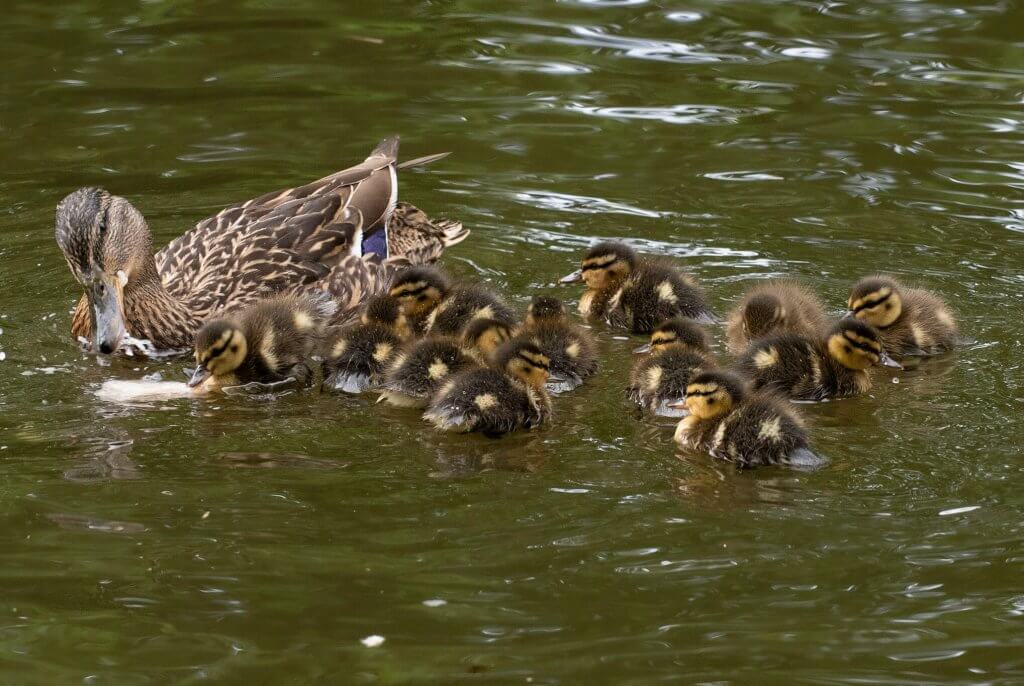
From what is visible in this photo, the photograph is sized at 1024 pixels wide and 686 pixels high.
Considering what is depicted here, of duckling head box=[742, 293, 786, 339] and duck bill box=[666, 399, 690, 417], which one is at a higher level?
duckling head box=[742, 293, 786, 339]

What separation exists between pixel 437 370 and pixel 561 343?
0.52m

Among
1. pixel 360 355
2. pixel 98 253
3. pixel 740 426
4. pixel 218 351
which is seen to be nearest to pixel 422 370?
pixel 360 355

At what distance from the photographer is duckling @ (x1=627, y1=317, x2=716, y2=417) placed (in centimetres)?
510

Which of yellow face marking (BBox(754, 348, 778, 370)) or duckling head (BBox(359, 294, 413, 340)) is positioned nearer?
yellow face marking (BBox(754, 348, 778, 370))

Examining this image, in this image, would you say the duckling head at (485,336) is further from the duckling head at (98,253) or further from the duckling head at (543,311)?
the duckling head at (98,253)

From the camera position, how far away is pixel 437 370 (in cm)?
522

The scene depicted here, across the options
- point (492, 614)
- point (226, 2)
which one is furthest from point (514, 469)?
point (226, 2)

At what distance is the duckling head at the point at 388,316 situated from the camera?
5.77 meters

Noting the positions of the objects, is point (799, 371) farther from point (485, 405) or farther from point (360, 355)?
point (360, 355)

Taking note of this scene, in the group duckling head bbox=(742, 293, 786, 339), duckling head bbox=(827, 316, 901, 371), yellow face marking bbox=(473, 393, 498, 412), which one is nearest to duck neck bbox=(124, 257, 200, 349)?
yellow face marking bbox=(473, 393, 498, 412)

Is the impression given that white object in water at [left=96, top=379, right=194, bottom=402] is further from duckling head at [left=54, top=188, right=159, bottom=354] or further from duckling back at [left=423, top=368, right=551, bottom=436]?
duckling back at [left=423, top=368, right=551, bottom=436]

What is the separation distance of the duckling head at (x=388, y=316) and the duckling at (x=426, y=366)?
0.32 metres

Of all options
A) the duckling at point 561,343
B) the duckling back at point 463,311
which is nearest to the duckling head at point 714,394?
the duckling at point 561,343

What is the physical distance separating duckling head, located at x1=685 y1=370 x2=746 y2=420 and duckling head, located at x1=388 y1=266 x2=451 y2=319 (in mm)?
1504
